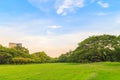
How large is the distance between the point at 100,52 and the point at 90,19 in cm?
1688

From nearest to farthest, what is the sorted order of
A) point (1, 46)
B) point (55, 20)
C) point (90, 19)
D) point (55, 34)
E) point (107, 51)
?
point (90, 19) < point (55, 20) < point (55, 34) < point (107, 51) < point (1, 46)

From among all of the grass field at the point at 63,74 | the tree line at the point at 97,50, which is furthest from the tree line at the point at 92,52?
the grass field at the point at 63,74

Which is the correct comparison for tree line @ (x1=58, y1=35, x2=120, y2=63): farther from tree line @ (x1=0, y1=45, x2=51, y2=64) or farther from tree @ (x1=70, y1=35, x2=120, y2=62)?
tree line @ (x1=0, y1=45, x2=51, y2=64)

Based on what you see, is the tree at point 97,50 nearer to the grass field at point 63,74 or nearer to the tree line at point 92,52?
the tree line at point 92,52

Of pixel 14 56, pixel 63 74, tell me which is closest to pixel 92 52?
pixel 14 56

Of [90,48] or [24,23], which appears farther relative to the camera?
[90,48]

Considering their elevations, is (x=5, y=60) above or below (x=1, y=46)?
below

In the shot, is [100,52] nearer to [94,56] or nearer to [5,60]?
[94,56]

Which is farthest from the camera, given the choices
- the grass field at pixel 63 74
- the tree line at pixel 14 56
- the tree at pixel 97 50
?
the tree line at pixel 14 56

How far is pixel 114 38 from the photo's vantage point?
4997 centimetres

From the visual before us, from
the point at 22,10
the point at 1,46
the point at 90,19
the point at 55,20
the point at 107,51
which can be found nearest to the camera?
the point at 22,10

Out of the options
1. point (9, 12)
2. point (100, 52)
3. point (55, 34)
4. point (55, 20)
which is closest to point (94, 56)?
point (100, 52)

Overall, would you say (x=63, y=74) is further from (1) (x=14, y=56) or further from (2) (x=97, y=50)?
(1) (x=14, y=56)

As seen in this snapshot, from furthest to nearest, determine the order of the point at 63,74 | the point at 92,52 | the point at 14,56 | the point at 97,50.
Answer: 1. the point at 14,56
2. the point at 92,52
3. the point at 97,50
4. the point at 63,74
